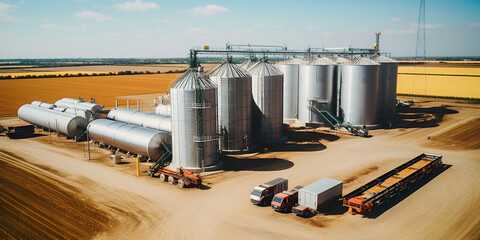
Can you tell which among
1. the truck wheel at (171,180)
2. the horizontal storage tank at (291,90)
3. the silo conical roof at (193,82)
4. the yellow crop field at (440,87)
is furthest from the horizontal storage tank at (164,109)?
the yellow crop field at (440,87)

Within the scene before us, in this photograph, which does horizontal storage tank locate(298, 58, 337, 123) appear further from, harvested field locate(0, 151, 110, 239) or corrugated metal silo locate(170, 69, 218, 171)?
harvested field locate(0, 151, 110, 239)

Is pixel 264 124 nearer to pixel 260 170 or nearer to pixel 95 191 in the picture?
pixel 260 170

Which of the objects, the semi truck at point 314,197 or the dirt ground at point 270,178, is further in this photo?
the semi truck at point 314,197

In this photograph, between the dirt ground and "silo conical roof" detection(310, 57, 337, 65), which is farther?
"silo conical roof" detection(310, 57, 337, 65)

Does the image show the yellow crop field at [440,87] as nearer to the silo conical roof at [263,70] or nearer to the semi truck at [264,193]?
the silo conical roof at [263,70]

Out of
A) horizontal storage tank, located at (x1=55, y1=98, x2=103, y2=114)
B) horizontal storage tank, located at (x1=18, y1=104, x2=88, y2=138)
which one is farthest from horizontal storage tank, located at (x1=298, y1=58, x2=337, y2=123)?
horizontal storage tank, located at (x1=18, y1=104, x2=88, y2=138)

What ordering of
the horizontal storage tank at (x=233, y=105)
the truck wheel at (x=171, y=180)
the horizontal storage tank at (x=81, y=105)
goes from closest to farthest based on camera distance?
the truck wheel at (x=171, y=180), the horizontal storage tank at (x=233, y=105), the horizontal storage tank at (x=81, y=105)
